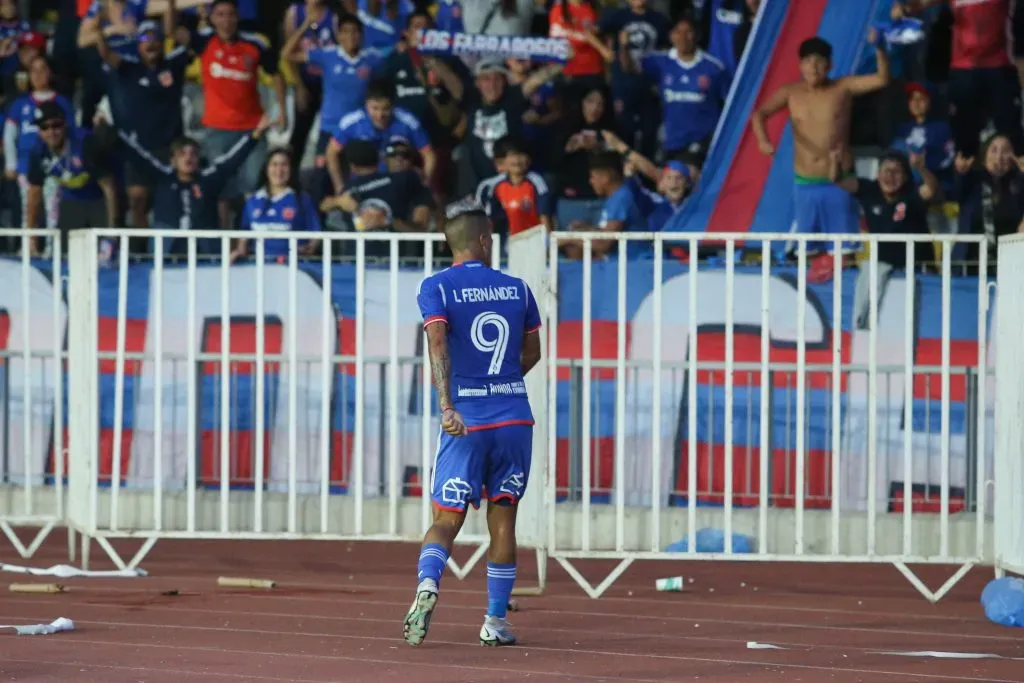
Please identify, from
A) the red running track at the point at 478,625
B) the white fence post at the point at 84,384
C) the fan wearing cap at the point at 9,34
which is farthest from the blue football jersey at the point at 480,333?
the fan wearing cap at the point at 9,34

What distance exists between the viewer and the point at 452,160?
16516 millimetres

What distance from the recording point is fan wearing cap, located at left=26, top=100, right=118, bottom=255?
16.7m

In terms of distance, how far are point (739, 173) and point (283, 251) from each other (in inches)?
154

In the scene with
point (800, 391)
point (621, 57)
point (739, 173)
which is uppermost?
point (621, 57)

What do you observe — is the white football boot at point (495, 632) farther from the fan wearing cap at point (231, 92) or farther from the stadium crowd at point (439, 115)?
the fan wearing cap at point (231, 92)

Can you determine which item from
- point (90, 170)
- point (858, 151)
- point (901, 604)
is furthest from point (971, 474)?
point (90, 170)

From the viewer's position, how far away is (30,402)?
1254 cm

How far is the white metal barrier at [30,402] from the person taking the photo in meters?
12.5

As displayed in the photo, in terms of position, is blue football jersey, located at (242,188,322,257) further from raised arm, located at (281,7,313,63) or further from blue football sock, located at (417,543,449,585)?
blue football sock, located at (417,543,449,585)

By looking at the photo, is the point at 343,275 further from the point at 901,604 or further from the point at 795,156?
the point at 901,604

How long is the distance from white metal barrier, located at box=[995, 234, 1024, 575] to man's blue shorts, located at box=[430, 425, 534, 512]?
290 cm

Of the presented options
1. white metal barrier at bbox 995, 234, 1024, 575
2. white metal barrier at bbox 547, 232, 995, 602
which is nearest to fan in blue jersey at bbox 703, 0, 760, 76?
white metal barrier at bbox 547, 232, 995, 602

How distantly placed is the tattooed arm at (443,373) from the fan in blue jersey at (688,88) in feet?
26.2

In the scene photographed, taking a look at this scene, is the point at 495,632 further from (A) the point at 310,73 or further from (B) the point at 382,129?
(A) the point at 310,73
